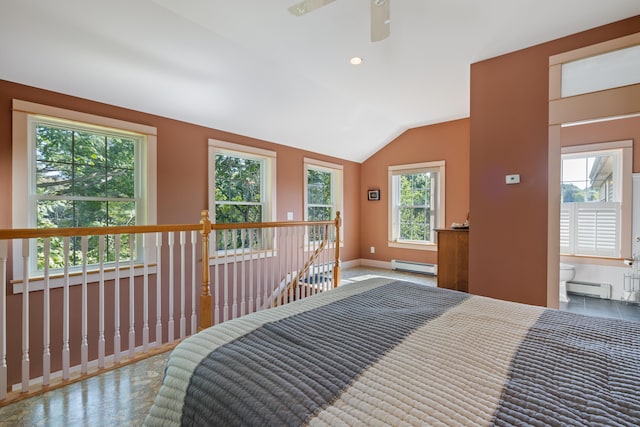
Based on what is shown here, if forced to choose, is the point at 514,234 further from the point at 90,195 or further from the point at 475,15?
the point at 90,195

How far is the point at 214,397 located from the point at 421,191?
539cm

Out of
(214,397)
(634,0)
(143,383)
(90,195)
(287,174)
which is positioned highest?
(634,0)

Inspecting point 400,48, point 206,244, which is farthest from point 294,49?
point 206,244

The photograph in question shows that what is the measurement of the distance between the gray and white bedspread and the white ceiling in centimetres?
240

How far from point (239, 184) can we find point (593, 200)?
5.00 metres

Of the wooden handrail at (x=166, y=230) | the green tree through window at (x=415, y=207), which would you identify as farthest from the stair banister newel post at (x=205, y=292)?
the green tree through window at (x=415, y=207)

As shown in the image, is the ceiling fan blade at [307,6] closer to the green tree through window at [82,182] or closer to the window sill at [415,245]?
the green tree through window at [82,182]

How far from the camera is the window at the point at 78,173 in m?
2.62

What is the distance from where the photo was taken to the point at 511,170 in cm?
305

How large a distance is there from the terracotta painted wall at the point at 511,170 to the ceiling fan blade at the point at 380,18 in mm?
1759

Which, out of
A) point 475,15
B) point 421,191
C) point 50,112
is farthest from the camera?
point 421,191

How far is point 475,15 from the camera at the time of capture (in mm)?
2510

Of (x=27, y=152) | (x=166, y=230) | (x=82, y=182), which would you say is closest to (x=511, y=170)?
(x=166, y=230)

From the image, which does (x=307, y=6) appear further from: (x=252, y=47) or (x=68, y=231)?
(x=68, y=231)
